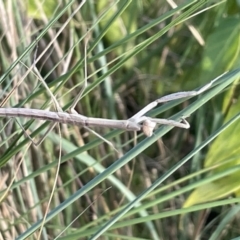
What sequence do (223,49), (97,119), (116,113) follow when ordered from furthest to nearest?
(116,113)
(223,49)
(97,119)

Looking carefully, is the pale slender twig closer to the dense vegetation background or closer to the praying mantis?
the praying mantis

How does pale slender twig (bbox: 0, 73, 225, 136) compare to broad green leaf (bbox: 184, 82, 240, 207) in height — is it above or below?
above

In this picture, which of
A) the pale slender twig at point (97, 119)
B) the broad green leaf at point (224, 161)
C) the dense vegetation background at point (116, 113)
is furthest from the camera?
the dense vegetation background at point (116, 113)

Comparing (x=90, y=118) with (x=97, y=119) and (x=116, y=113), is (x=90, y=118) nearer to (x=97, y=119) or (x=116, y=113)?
(x=97, y=119)

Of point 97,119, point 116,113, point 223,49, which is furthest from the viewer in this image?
point 116,113

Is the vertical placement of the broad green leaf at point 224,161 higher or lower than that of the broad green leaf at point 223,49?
lower

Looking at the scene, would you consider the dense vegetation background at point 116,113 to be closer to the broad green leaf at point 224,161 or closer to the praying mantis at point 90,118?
the broad green leaf at point 224,161

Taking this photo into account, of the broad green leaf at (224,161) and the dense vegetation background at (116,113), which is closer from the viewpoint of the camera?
the broad green leaf at (224,161)

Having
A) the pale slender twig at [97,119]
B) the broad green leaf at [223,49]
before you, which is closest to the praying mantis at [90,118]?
the pale slender twig at [97,119]

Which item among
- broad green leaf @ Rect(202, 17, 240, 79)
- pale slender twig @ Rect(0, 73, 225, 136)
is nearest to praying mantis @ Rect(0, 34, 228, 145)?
pale slender twig @ Rect(0, 73, 225, 136)

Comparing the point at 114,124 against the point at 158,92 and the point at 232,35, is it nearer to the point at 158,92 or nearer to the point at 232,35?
the point at 232,35

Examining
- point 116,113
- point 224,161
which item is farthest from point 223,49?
point 116,113
